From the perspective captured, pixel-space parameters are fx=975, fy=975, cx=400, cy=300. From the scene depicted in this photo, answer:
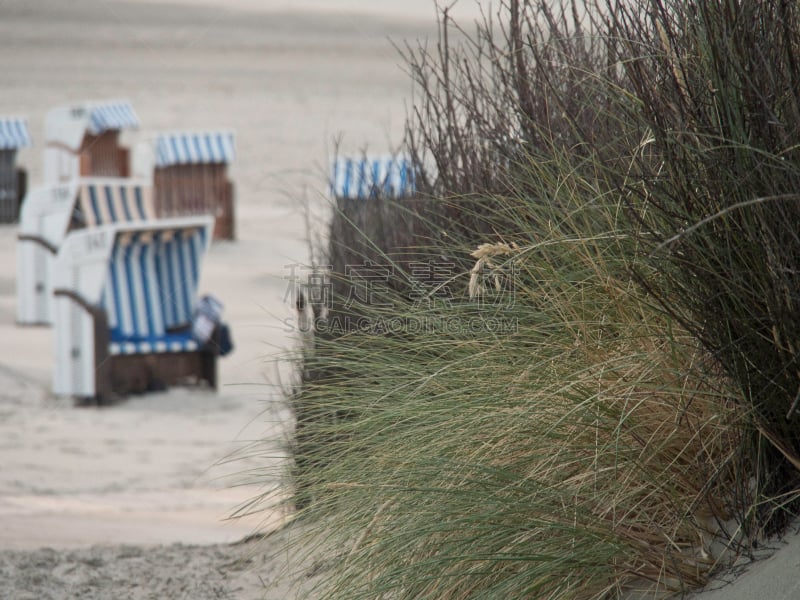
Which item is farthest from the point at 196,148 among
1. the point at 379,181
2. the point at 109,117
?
the point at 379,181

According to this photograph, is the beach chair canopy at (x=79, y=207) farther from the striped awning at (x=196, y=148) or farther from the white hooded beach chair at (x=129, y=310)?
the striped awning at (x=196, y=148)

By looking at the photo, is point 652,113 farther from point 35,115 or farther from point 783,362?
point 35,115

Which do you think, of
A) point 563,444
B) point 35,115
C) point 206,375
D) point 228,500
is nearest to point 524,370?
point 563,444

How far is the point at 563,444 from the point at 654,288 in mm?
377

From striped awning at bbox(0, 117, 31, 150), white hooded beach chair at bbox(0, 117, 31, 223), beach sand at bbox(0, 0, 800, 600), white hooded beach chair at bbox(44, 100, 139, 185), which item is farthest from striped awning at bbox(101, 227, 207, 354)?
striped awning at bbox(0, 117, 31, 150)

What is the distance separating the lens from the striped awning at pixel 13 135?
13617 millimetres

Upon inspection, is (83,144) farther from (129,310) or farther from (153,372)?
(153,372)

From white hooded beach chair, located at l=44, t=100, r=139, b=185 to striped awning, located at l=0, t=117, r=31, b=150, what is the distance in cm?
128

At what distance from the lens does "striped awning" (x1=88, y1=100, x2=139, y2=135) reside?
501 inches

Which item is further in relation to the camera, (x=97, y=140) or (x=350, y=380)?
(x=97, y=140)

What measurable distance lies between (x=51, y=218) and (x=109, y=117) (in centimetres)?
493

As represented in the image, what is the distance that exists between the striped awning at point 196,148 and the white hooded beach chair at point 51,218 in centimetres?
336

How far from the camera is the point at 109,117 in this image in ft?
43.9

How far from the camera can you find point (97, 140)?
13008mm
